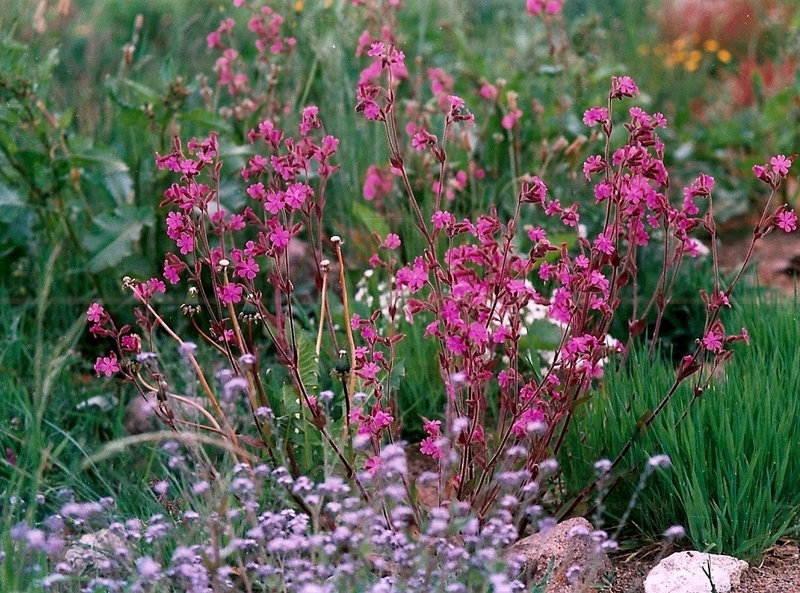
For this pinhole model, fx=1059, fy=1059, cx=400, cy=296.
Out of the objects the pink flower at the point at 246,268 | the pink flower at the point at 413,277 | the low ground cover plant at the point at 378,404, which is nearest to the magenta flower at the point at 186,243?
the low ground cover plant at the point at 378,404

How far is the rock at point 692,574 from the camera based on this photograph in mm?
2234

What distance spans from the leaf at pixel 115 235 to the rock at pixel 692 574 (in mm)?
2087

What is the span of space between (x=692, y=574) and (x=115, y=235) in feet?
7.36

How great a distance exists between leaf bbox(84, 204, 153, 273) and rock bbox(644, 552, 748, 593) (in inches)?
82.2

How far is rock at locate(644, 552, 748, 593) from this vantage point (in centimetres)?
223

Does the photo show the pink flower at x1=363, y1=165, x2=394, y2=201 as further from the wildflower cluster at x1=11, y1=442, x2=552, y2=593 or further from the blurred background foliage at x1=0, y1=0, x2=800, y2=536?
the wildflower cluster at x1=11, y1=442, x2=552, y2=593

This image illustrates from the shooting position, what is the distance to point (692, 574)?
7.39 ft

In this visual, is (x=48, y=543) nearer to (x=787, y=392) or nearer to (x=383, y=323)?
(x=383, y=323)

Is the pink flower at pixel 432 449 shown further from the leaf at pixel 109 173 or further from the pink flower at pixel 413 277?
the leaf at pixel 109 173

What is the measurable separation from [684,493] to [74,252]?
2444mm

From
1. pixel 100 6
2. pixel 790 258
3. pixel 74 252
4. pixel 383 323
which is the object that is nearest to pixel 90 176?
pixel 74 252

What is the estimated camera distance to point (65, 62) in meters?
5.98

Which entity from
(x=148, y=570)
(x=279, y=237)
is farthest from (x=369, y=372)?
(x=148, y=570)

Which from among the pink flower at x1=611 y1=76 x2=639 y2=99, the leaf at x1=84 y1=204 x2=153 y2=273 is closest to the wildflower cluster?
the pink flower at x1=611 y1=76 x2=639 y2=99
